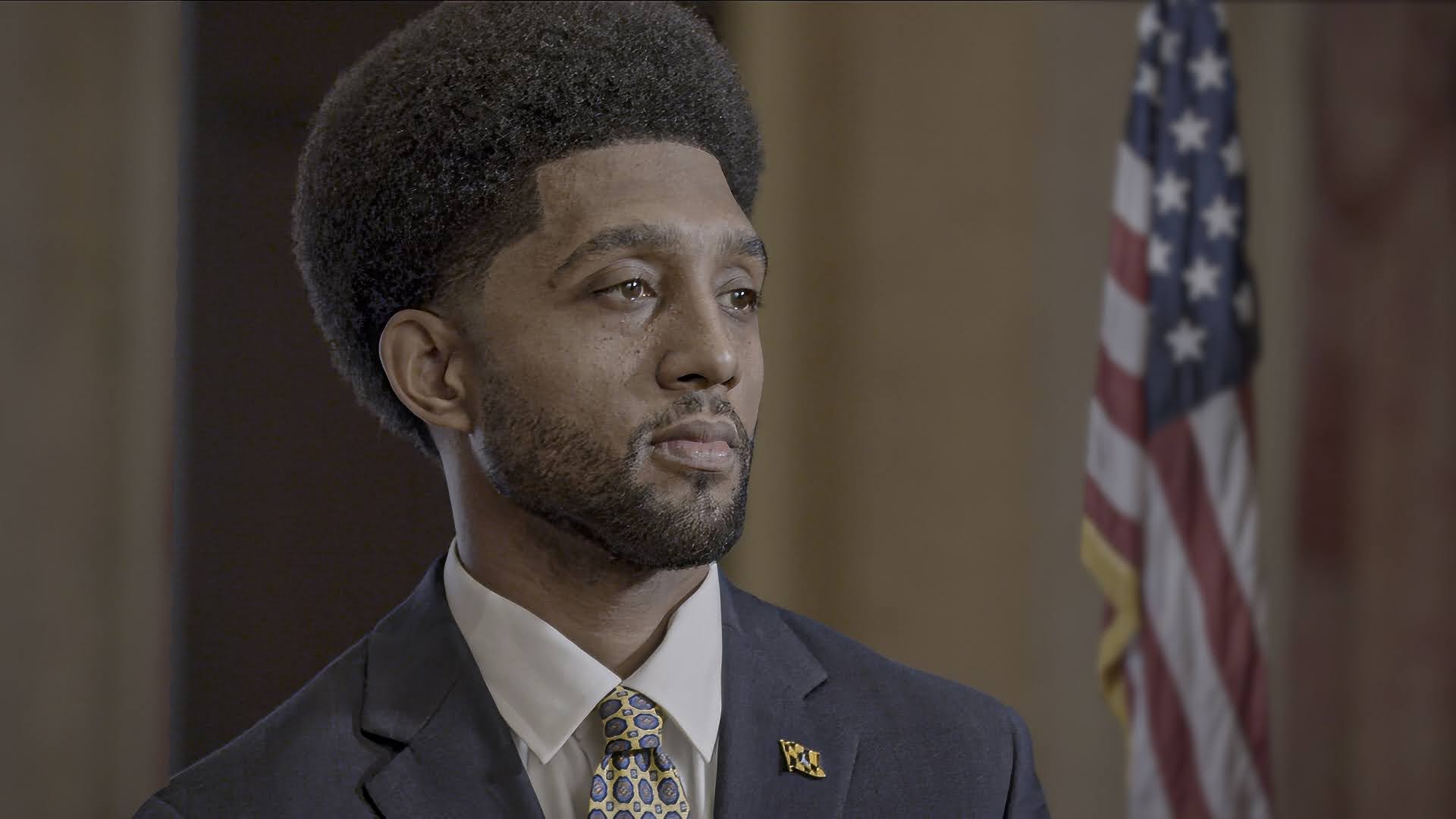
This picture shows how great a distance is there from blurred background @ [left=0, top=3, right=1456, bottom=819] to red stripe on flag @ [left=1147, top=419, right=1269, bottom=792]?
0.26 meters

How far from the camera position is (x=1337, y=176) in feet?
13.1

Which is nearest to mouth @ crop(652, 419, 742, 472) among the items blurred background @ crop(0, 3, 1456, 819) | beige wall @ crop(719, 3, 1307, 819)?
blurred background @ crop(0, 3, 1456, 819)

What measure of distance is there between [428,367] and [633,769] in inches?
19.8

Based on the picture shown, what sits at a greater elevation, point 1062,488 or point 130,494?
point 130,494

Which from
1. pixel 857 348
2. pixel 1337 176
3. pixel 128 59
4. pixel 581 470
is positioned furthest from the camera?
pixel 1337 176

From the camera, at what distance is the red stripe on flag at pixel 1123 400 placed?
136 inches

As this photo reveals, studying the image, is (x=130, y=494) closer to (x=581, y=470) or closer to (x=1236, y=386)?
(x=581, y=470)

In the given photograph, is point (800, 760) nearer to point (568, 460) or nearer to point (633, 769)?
point (633, 769)

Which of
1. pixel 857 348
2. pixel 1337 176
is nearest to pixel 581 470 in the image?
pixel 857 348

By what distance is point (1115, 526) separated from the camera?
11.2ft

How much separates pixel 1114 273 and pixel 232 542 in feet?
6.99

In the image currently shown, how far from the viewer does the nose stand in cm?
155

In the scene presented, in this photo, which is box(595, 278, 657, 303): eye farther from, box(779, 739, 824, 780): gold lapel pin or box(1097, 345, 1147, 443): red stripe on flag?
box(1097, 345, 1147, 443): red stripe on flag

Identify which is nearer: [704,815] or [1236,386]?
[704,815]
